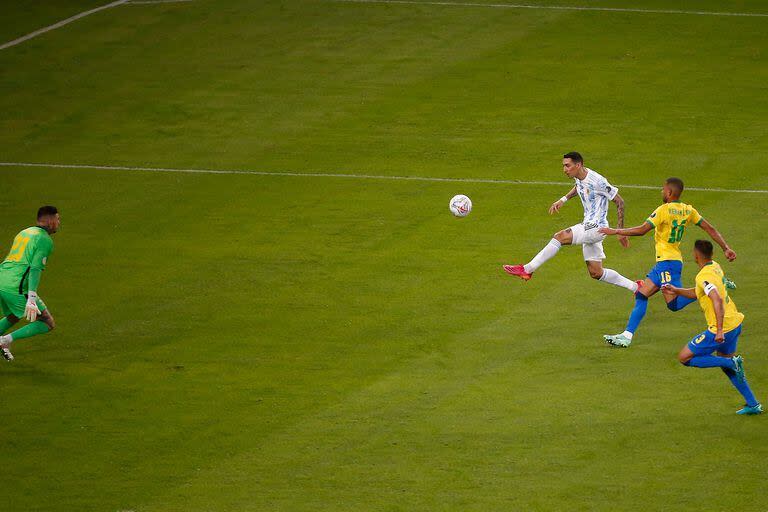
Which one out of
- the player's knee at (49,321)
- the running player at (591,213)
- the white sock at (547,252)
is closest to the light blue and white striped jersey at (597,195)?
the running player at (591,213)

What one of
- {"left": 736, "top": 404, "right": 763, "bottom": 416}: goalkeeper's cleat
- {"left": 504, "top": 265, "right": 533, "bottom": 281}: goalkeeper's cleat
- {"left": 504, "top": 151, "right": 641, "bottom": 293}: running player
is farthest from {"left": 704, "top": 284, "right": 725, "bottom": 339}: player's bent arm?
{"left": 504, "top": 265, "right": 533, "bottom": 281}: goalkeeper's cleat

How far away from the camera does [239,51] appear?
106 ft

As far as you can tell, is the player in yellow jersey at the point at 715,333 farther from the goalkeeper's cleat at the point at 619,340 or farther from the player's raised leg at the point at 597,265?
the player's raised leg at the point at 597,265

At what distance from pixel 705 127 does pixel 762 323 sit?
10.3 m

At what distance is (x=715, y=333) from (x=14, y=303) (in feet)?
27.0

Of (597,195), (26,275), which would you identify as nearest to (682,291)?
(597,195)

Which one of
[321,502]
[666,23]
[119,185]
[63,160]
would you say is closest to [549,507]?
[321,502]

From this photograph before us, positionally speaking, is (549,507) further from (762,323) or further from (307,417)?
(762,323)

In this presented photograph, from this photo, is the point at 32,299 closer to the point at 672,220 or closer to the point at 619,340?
the point at 619,340

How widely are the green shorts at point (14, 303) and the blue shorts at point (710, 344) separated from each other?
25.1 feet

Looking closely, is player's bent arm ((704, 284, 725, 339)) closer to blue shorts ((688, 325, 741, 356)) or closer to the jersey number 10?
blue shorts ((688, 325, 741, 356))

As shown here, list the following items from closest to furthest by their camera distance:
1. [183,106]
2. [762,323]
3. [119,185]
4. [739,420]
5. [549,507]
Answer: [549,507] < [739,420] < [762,323] < [119,185] < [183,106]

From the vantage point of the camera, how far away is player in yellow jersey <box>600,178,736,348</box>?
53.1 feet

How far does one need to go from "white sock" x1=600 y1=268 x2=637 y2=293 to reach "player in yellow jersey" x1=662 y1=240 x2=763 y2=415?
318cm
